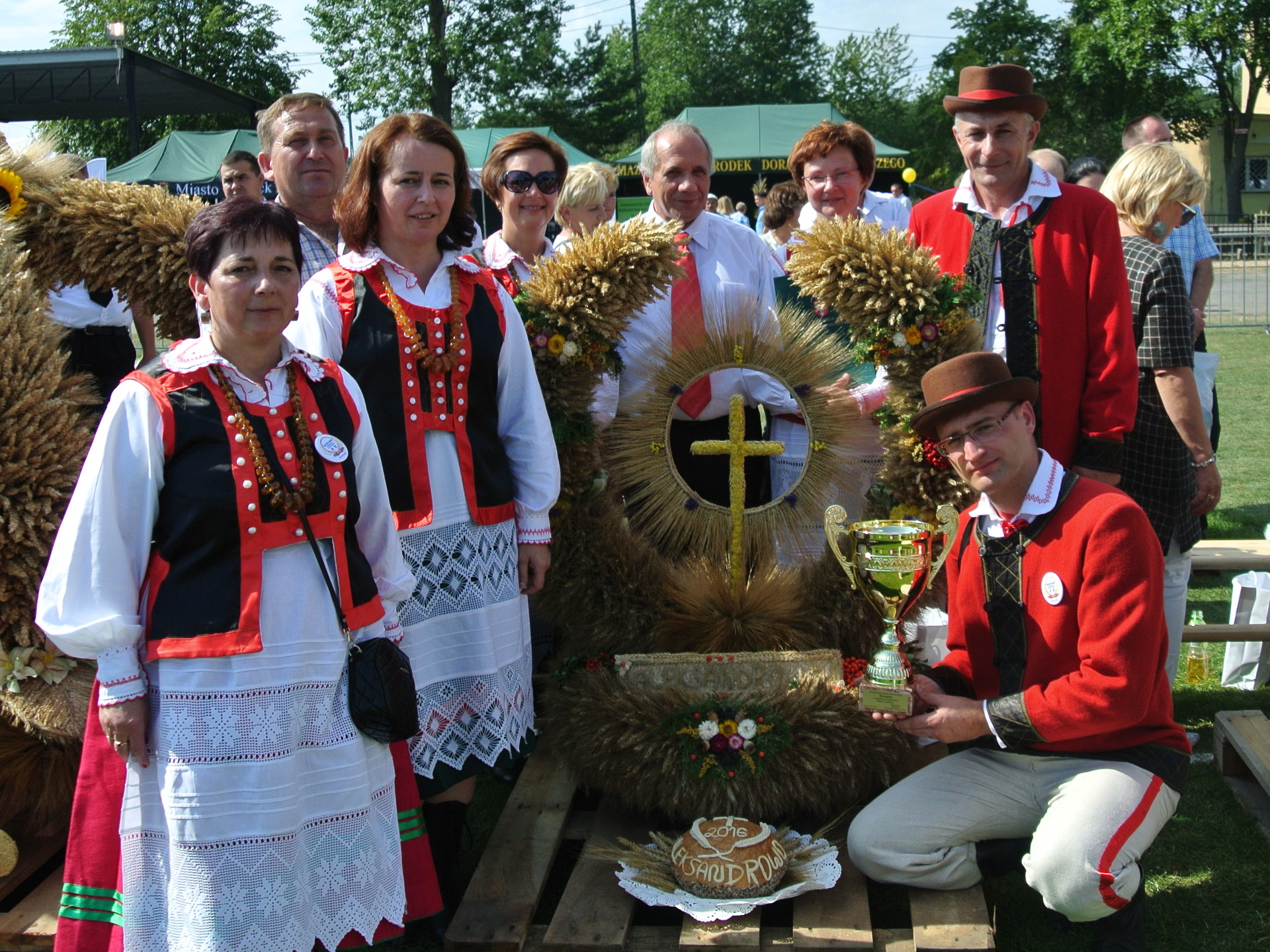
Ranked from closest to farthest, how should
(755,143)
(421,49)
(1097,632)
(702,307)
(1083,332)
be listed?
1. (1097,632)
2. (1083,332)
3. (702,307)
4. (755,143)
5. (421,49)

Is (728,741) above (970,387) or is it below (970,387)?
below

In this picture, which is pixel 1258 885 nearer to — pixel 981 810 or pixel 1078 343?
pixel 981 810

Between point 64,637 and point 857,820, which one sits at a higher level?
point 64,637

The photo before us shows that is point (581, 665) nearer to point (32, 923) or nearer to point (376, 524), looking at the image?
point (376, 524)

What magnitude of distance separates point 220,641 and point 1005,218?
240cm

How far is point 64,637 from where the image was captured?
2018 mm

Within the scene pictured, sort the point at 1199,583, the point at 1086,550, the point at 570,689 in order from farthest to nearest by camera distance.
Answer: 1. the point at 1199,583
2. the point at 570,689
3. the point at 1086,550

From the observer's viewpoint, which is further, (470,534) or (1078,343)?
(1078,343)

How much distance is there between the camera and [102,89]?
1655 centimetres

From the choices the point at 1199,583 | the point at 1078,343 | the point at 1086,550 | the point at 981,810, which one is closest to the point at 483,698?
the point at 981,810

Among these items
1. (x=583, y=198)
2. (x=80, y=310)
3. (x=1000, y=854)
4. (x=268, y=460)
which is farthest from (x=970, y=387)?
(x=80, y=310)

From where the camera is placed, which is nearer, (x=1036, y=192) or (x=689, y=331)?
(x=1036, y=192)

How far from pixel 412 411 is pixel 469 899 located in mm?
1203

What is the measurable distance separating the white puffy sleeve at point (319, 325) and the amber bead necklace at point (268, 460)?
41 cm
